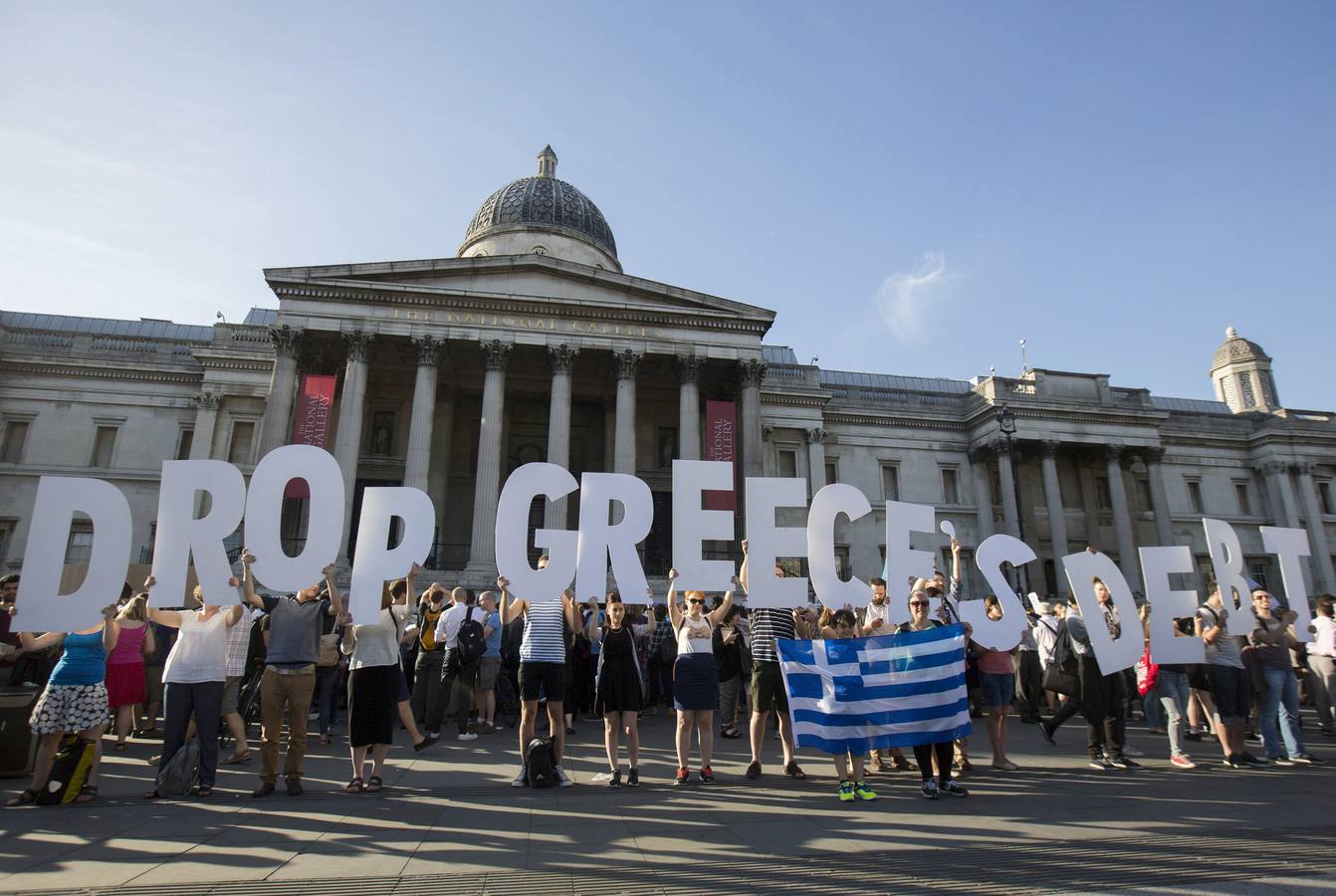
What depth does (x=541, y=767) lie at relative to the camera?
7238 mm

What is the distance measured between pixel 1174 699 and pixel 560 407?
20.4m

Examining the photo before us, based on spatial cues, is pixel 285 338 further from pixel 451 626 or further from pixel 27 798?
pixel 27 798

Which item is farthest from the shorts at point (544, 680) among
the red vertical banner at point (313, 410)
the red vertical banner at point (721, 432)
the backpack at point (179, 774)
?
A: the red vertical banner at point (313, 410)

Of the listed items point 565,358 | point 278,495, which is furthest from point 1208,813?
point 565,358

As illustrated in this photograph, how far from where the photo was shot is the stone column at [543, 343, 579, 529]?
25859 mm

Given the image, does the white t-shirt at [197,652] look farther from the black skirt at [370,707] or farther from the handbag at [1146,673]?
the handbag at [1146,673]

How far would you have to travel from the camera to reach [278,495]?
7773 millimetres

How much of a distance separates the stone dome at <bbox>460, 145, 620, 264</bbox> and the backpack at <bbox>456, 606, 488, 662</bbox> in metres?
27.5

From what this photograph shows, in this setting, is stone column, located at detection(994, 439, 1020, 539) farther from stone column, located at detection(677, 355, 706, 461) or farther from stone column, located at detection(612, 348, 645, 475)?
stone column, located at detection(612, 348, 645, 475)

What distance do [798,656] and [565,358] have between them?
20.5 m

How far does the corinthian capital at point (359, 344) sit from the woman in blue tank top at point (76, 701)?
1979cm

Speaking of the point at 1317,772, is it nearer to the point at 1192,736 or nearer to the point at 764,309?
the point at 1192,736

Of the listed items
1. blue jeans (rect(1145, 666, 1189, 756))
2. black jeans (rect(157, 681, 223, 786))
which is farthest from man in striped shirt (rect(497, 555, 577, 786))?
blue jeans (rect(1145, 666, 1189, 756))

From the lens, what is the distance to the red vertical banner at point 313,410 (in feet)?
78.0
